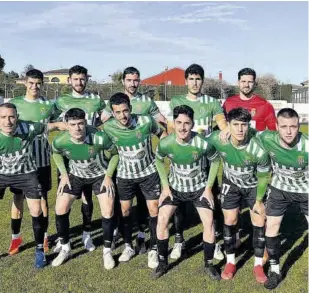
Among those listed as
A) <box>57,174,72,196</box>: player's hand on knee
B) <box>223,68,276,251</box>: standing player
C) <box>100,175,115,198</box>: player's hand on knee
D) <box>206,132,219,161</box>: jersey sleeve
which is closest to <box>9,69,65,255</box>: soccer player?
<box>57,174,72,196</box>: player's hand on knee

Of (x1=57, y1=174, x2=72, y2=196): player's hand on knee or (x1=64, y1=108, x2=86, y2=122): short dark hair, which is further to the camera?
(x1=57, y1=174, x2=72, y2=196): player's hand on knee

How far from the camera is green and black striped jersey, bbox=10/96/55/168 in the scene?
521 centimetres

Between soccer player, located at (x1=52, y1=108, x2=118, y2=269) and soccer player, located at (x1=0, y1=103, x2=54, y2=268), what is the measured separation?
0.75ft

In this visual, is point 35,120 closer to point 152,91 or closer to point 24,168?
point 24,168

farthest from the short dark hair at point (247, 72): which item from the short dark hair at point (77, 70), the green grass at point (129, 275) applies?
the green grass at point (129, 275)

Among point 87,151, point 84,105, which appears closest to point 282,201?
point 87,151

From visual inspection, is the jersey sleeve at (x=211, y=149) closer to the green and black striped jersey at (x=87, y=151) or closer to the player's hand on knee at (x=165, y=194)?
the player's hand on knee at (x=165, y=194)

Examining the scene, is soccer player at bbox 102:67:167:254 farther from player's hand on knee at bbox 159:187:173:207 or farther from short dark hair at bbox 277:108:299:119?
short dark hair at bbox 277:108:299:119

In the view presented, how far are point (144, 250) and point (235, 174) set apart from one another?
5.17 feet

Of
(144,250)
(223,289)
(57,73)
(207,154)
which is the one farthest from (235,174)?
(57,73)

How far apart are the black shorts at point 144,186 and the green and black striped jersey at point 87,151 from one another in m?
0.28

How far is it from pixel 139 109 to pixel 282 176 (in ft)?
6.43

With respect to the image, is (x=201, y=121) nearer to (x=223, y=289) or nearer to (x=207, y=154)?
(x=207, y=154)

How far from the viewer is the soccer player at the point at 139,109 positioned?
5.26 metres
